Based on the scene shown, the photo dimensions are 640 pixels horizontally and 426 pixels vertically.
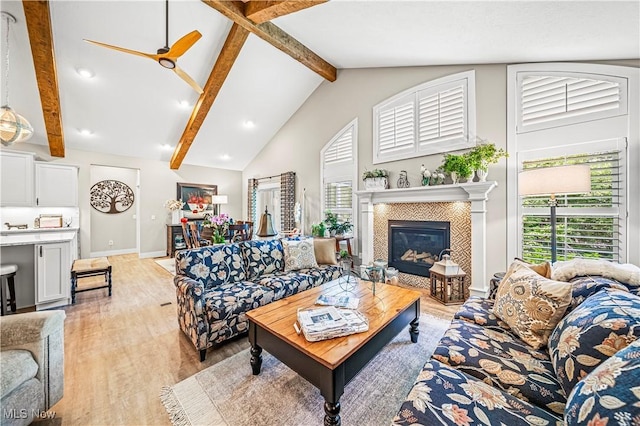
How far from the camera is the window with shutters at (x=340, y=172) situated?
15.8 feet

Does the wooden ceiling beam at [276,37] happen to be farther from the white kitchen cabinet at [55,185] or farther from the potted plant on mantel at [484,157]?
Result: the white kitchen cabinet at [55,185]

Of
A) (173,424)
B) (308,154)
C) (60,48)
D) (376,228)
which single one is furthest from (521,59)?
(60,48)

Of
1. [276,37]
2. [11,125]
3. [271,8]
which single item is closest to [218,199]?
[11,125]

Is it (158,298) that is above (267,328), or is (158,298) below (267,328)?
below

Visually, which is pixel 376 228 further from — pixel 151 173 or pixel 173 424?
pixel 151 173

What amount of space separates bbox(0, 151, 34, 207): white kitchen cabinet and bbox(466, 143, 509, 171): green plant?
23.2 ft

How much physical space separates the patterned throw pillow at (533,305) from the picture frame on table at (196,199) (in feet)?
23.5

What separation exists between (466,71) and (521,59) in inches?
24.5

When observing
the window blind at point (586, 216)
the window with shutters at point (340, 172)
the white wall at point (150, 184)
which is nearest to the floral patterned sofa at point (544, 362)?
the window blind at point (586, 216)

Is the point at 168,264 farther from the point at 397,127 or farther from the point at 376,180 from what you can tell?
the point at 397,127

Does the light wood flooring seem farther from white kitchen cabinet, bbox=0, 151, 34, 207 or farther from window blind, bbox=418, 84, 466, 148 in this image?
window blind, bbox=418, 84, 466, 148

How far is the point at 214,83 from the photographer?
14.7ft

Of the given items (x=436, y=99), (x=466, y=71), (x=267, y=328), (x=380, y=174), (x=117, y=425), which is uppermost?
(x=466, y=71)

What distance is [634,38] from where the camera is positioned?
2.15 metres
